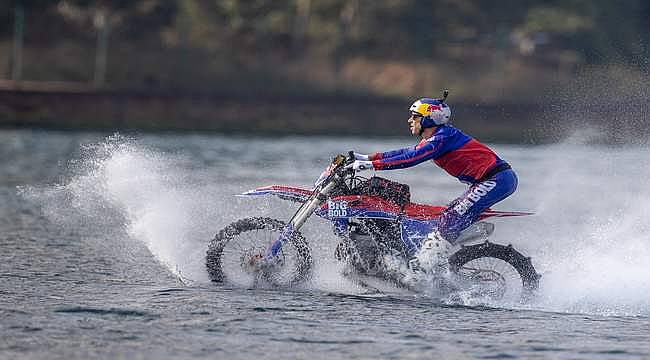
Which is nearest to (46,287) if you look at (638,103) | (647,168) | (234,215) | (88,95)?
(234,215)

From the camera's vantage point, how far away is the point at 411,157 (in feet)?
49.7

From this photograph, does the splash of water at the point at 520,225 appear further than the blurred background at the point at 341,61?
No

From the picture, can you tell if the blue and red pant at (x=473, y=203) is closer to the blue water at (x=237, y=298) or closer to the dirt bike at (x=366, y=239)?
the dirt bike at (x=366, y=239)

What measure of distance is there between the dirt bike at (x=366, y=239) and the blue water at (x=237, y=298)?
0.29m

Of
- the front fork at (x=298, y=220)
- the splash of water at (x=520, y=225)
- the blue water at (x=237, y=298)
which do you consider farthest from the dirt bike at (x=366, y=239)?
the splash of water at (x=520, y=225)

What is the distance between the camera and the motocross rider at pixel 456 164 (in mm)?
15227

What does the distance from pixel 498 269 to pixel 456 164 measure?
1274 mm

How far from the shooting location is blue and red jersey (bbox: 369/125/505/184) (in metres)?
15.1

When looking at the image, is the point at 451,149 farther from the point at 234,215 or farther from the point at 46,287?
the point at 234,215

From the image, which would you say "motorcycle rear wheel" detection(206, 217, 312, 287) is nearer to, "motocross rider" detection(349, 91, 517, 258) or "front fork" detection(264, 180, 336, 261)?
"front fork" detection(264, 180, 336, 261)

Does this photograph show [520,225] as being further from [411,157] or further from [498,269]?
[411,157]

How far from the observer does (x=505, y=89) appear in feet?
282

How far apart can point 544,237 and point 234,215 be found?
18.5ft

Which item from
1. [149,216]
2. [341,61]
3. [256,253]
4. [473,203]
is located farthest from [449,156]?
[341,61]
